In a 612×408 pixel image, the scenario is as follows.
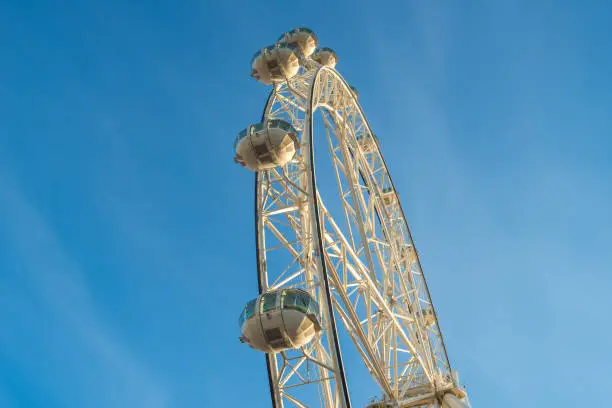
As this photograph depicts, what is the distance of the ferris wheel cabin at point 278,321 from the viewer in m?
12.5

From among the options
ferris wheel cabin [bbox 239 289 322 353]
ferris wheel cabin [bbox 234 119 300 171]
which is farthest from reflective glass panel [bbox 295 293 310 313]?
ferris wheel cabin [bbox 234 119 300 171]

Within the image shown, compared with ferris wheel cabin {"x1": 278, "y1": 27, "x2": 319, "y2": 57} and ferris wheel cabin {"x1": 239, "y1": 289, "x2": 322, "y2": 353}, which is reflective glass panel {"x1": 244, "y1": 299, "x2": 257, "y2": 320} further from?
ferris wheel cabin {"x1": 278, "y1": 27, "x2": 319, "y2": 57}

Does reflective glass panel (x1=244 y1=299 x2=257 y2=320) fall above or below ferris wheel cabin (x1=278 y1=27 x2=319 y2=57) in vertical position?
below

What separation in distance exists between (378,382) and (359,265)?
143 inches

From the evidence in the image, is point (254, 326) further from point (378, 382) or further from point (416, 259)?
point (416, 259)

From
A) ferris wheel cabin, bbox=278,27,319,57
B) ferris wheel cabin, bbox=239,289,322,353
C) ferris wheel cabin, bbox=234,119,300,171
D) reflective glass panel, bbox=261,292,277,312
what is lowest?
ferris wheel cabin, bbox=239,289,322,353

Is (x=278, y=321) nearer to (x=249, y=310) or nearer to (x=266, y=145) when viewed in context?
(x=249, y=310)

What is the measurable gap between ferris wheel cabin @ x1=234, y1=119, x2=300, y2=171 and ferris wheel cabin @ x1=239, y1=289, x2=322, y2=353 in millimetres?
4648

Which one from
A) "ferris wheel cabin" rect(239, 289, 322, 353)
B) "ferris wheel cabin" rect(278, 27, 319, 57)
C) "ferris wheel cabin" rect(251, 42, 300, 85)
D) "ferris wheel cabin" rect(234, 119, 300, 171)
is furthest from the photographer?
"ferris wheel cabin" rect(278, 27, 319, 57)

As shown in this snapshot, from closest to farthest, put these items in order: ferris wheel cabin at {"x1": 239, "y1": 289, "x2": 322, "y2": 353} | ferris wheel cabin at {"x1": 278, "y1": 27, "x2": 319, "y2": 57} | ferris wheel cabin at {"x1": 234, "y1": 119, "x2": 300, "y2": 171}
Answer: ferris wheel cabin at {"x1": 239, "y1": 289, "x2": 322, "y2": 353}, ferris wheel cabin at {"x1": 234, "y1": 119, "x2": 300, "y2": 171}, ferris wheel cabin at {"x1": 278, "y1": 27, "x2": 319, "y2": 57}

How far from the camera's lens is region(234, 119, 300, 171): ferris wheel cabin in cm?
1633

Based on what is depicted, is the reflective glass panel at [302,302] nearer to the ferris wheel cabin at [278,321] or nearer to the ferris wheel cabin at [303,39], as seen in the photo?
the ferris wheel cabin at [278,321]

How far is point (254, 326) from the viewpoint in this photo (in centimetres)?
1256

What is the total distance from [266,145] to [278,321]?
17.9 feet
